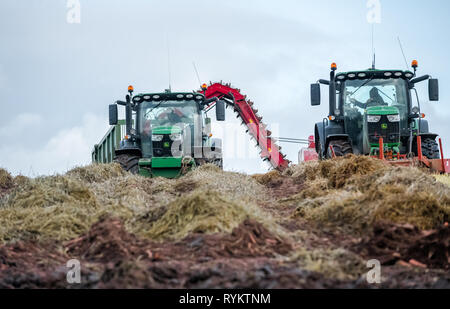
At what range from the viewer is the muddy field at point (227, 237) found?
243 inches

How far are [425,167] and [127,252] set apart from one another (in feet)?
31.5

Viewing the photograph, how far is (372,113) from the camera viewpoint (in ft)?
52.5

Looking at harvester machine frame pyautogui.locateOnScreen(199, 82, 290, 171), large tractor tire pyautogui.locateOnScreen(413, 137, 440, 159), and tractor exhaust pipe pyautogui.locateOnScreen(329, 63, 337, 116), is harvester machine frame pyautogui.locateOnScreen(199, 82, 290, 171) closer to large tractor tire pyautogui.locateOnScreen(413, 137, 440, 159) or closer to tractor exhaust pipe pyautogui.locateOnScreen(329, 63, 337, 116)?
tractor exhaust pipe pyautogui.locateOnScreen(329, 63, 337, 116)

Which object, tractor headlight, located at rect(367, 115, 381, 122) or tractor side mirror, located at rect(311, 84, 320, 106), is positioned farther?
tractor side mirror, located at rect(311, 84, 320, 106)

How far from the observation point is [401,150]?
16.5 meters

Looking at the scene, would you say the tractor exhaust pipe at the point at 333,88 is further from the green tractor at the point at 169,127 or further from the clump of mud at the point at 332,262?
the clump of mud at the point at 332,262

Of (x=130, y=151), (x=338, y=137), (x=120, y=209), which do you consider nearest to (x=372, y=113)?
(x=338, y=137)

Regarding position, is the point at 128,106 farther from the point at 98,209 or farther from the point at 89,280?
the point at 89,280

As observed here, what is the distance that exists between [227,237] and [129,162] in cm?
957

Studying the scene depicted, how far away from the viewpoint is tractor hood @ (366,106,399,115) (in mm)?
15977

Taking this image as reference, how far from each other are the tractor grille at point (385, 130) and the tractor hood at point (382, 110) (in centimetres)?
13

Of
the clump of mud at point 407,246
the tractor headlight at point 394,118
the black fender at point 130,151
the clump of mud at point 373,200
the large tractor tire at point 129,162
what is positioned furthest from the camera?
the black fender at point 130,151

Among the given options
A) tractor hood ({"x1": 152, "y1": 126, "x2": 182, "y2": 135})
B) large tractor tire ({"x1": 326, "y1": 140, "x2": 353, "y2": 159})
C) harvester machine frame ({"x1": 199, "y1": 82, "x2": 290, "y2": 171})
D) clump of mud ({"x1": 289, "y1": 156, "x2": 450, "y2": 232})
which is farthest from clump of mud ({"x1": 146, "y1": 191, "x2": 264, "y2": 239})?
harvester machine frame ({"x1": 199, "y1": 82, "x2": 290, "y2": 171})

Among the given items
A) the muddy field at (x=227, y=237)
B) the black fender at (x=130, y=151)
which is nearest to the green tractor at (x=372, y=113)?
the black fender at (x=130, y=151)
